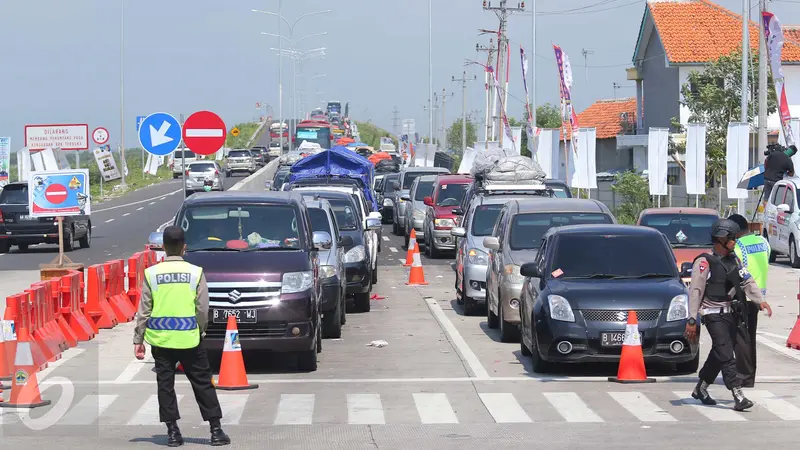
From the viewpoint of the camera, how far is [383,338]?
56.5ft

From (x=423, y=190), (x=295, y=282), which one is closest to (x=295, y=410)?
(x=295, y=282)

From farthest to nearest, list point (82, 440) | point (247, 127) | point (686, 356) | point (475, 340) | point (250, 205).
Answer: point (247, 127) < point (475, 340) < point (250, 205) < point (686, 356) < point (82, 440)

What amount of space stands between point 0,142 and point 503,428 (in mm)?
59183

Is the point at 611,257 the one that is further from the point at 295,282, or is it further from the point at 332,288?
the point at 332,288

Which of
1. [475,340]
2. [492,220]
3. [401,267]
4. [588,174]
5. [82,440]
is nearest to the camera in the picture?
[82,440]

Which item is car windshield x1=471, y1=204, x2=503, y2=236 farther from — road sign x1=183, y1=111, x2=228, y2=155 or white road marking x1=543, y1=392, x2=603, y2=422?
white road marking x1=543, y1=392, x2=603, y2=422

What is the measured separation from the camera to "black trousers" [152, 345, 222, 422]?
9.67 metres

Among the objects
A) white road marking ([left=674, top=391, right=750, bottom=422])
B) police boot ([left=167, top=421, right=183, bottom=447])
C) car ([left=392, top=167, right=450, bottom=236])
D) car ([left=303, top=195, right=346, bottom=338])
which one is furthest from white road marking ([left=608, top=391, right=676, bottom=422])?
car ([left=392, top=167, right=450, bottom=236])

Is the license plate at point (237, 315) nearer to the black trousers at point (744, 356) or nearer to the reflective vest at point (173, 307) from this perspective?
the reflective vest at point (173, 307)

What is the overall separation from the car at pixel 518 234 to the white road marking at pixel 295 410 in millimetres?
4785

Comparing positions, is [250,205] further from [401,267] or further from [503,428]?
[401,267]

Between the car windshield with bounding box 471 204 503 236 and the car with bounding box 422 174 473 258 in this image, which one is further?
the car with bounding box 422 174 473 258

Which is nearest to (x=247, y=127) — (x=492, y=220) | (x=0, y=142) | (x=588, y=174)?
(x=0, y=142)

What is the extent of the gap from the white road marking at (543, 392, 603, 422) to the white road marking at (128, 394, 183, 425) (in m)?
3.50
